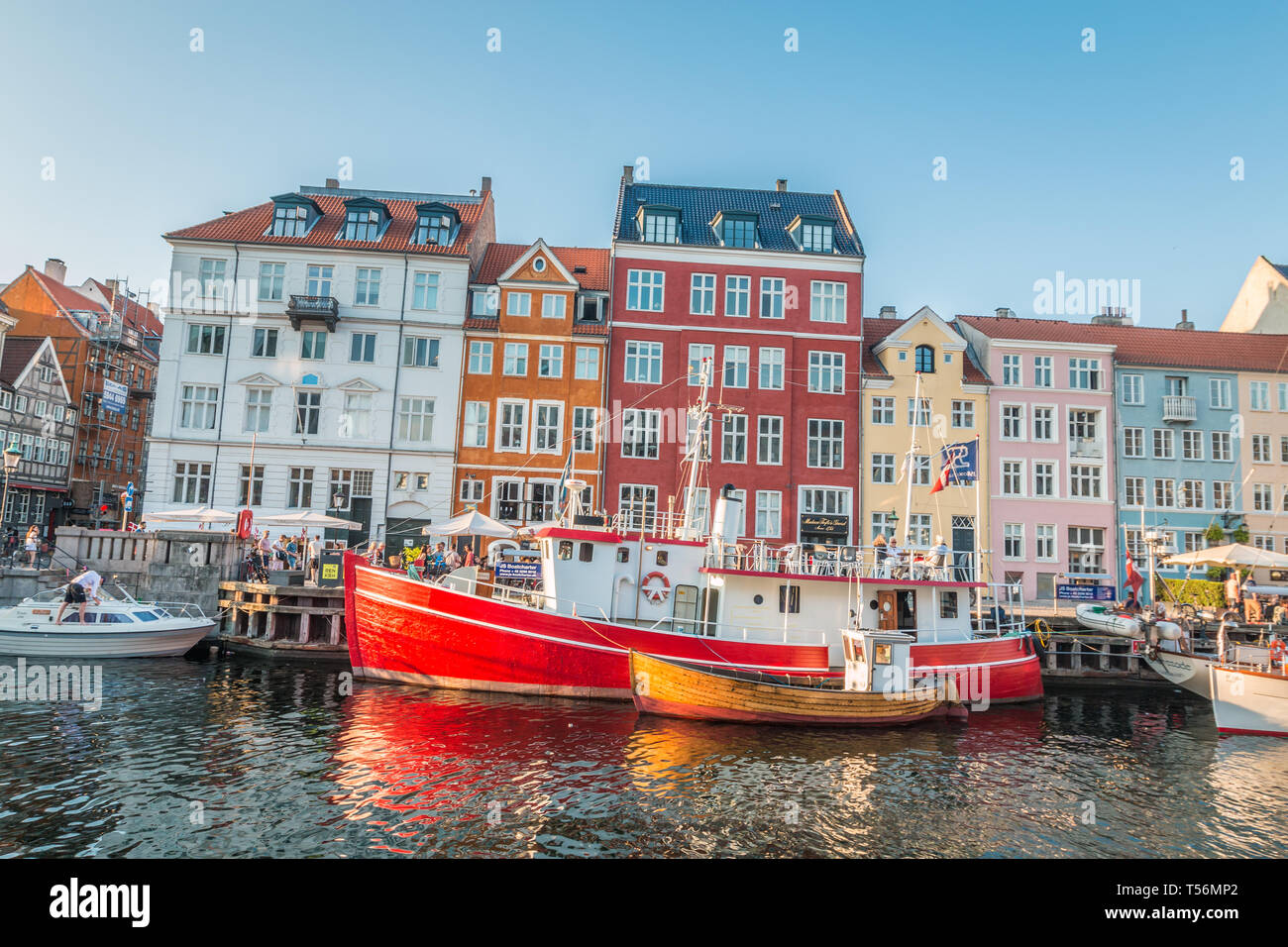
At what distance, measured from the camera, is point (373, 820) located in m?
10.9

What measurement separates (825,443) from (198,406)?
30449mm

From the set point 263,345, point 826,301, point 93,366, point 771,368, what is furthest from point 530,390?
point 93,366

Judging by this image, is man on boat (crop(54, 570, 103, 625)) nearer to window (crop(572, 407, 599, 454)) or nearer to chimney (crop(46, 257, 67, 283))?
window (crop(572, 407, 599, 454))

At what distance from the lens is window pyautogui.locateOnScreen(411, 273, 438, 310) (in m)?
37.0

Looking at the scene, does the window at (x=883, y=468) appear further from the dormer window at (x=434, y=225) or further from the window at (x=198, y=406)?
the window at (x=198, y=406)

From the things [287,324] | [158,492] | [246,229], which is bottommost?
[158,492]

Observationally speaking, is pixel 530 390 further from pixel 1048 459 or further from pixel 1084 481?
pixel 1084 481

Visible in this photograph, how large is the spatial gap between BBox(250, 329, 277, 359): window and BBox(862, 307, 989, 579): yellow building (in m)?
29.3

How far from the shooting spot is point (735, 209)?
38844 millimetres

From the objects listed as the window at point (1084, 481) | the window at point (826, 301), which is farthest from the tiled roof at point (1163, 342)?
the window at point (826, 301)
